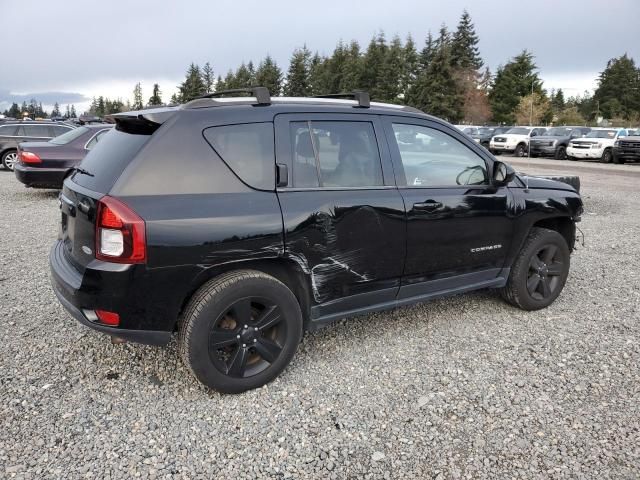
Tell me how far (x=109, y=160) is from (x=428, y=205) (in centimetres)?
219

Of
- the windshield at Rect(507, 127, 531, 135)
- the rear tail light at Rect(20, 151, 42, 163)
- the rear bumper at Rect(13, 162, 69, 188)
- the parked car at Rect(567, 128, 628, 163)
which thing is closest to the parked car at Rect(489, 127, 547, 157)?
the windshield at Rect(507, 127, 531, 135)

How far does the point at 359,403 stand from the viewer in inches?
121

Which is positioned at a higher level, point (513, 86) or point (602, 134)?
point (513, 86)

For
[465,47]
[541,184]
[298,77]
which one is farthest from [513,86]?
[541,184]

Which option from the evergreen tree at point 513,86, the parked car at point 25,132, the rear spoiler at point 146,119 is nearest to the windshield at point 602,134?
the parked car at point 25,132

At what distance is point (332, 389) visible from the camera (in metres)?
3.23

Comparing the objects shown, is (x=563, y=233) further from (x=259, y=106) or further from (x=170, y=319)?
(x=170, y=319)

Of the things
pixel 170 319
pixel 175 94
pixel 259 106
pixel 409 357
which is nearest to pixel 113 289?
pixel 170 319

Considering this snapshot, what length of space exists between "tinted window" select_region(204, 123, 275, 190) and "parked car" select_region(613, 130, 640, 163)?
80.5ft

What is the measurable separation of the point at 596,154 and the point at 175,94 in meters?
75.0

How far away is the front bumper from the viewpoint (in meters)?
24.5

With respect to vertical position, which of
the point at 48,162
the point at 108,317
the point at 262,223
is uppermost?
the point at 262,223

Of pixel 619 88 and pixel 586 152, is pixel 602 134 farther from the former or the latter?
pixel 619 88

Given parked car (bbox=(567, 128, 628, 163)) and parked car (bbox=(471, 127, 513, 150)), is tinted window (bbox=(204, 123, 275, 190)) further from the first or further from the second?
parked car (bbox=(471, 127, 513, 150))
